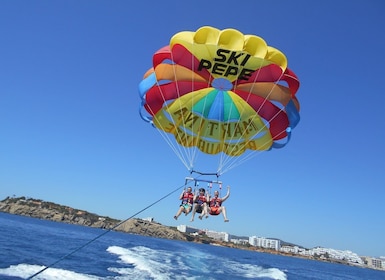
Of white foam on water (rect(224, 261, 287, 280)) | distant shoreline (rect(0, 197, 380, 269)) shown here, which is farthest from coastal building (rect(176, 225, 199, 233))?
white foam on water (rect(224, 261, 287, 280))

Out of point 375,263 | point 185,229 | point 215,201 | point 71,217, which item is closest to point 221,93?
point 215,201

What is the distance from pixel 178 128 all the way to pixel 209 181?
2514 millimetres

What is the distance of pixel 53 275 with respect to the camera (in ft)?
42.9

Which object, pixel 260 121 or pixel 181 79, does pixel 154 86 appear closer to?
pixel 181 79

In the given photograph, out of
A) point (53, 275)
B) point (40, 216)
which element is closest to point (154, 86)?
point (53, 275)

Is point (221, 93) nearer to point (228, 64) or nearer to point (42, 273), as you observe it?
point (228, 64)

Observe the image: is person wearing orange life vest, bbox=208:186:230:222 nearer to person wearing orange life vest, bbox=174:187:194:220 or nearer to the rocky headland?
person wearing orange life vest, bbox=174:187:194:220

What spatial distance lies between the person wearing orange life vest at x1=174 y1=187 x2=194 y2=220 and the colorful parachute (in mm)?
2108

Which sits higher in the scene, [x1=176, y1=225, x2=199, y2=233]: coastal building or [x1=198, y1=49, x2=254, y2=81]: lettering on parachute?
[x1=176, y1=225, x2=199, y2=233]: coastal building

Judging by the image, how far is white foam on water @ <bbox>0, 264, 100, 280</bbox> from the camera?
12453 millimetres

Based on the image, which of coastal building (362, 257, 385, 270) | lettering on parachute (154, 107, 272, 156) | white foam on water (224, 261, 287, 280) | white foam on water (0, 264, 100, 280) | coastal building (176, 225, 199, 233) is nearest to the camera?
lettering on parachute (154, 107, 272, 156)

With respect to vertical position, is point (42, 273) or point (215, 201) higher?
point (215, 201)

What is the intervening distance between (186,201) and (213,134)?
2.71 meters

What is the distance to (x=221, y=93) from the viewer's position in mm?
10383
